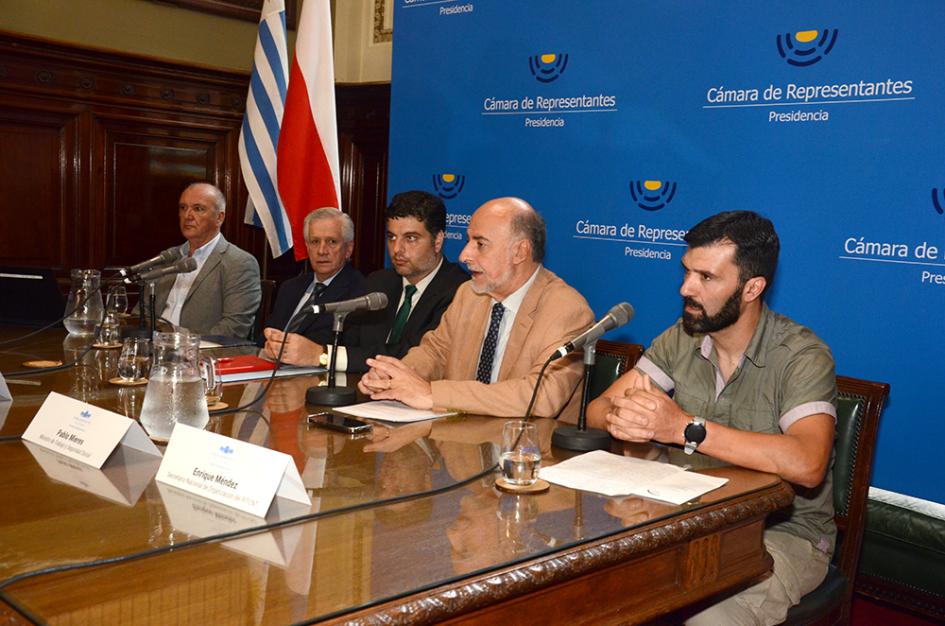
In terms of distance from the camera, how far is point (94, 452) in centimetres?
171

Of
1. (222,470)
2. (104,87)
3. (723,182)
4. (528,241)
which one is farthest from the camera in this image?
(104,87)

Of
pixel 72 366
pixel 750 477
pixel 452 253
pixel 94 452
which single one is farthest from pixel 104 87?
pixel 750 477

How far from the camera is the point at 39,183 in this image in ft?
16.9

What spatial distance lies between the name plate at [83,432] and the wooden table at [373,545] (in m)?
0.04

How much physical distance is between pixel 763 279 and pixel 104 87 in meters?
4.21

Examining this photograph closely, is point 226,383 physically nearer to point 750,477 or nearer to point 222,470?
point 222,470

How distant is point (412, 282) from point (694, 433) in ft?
5.89

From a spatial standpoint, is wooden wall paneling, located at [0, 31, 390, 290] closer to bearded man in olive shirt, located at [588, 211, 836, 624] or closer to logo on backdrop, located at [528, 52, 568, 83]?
logo on backdrop, located at [528, 52, 568, 83]

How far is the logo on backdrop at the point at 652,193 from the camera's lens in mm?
3576

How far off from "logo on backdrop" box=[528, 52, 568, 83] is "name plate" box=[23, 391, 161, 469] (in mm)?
2693

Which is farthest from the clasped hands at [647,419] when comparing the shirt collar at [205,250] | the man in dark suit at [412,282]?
the shirt collar at [205,250]

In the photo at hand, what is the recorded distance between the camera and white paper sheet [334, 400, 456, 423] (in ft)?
7.23

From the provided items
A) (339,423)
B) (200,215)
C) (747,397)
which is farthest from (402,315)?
(200,215)

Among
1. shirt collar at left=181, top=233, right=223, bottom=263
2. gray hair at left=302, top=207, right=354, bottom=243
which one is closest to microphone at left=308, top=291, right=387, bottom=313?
gray hair at left=302, top=207, right=354, bottom=243
